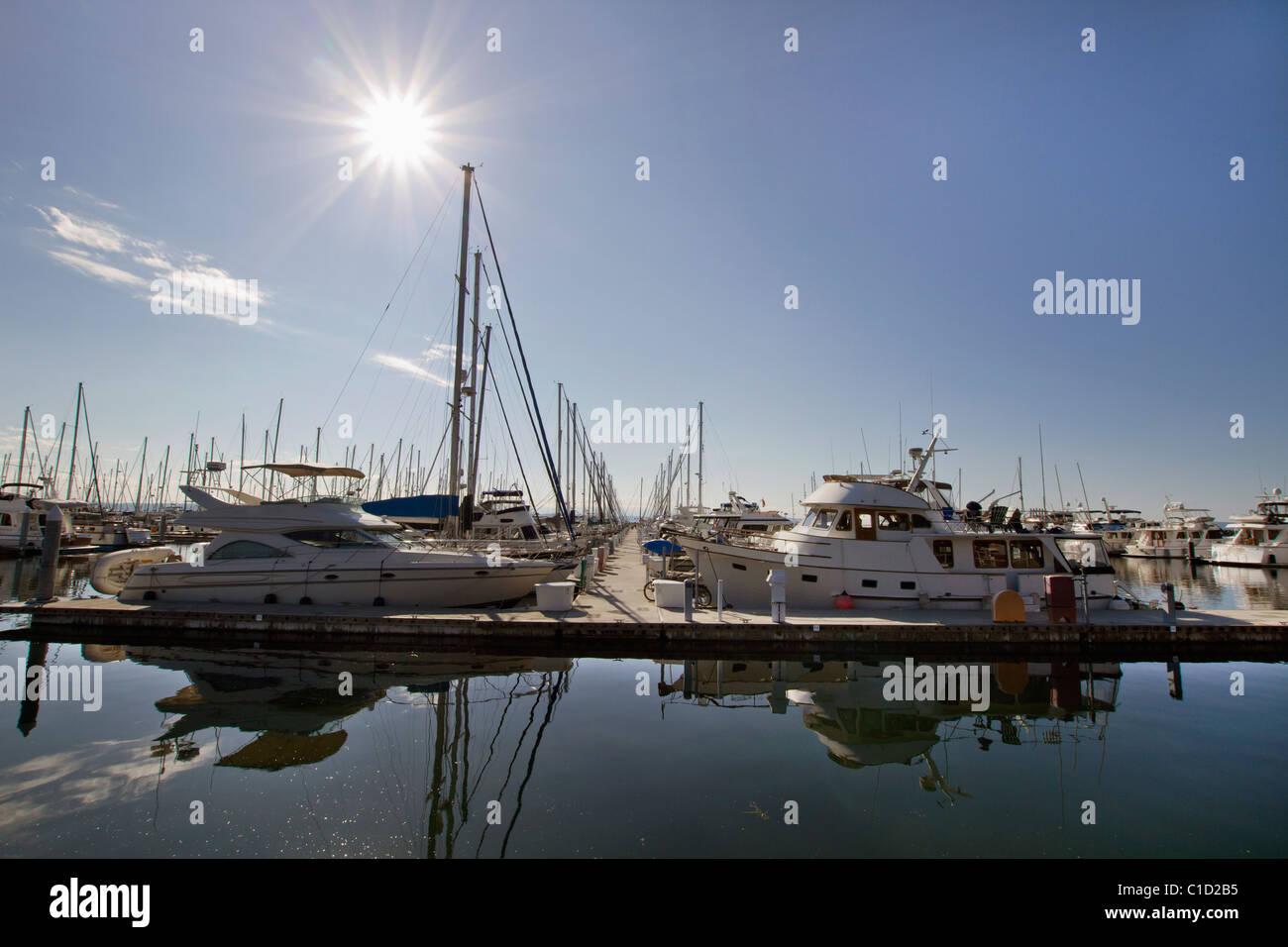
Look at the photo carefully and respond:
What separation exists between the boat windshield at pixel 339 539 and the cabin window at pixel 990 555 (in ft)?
53.1

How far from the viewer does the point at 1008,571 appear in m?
15.5

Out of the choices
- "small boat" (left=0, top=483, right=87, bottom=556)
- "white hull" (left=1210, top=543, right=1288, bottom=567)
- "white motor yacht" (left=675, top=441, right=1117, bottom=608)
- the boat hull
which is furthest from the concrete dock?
"white hull" (left=1210, top=543, right=1288, bottom=567)

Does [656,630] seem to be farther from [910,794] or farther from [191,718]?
[191,718]

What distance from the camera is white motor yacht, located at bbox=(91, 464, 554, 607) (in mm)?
15000

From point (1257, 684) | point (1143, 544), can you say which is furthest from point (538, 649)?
point (1143, 544)

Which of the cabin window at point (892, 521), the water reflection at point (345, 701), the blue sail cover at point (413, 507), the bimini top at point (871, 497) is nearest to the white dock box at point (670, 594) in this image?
the water reflection at point (345, 701)

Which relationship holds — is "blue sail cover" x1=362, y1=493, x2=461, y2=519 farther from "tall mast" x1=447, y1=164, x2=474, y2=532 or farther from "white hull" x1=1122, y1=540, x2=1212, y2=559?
"white hull" x1=1122, y1=540, x2=1212, y2=559

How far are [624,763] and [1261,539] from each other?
57.5 m

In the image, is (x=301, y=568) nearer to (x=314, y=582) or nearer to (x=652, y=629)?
(x=314, y=582)

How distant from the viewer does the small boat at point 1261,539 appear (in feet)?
132

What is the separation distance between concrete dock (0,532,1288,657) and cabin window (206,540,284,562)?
63.3 inches

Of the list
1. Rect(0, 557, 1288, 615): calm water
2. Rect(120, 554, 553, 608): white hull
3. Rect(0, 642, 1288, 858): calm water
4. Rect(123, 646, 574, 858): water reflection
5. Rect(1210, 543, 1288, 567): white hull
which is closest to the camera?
Rect(0, 642, 1288, 858): calm water

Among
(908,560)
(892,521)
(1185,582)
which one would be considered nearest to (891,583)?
(908,560)
